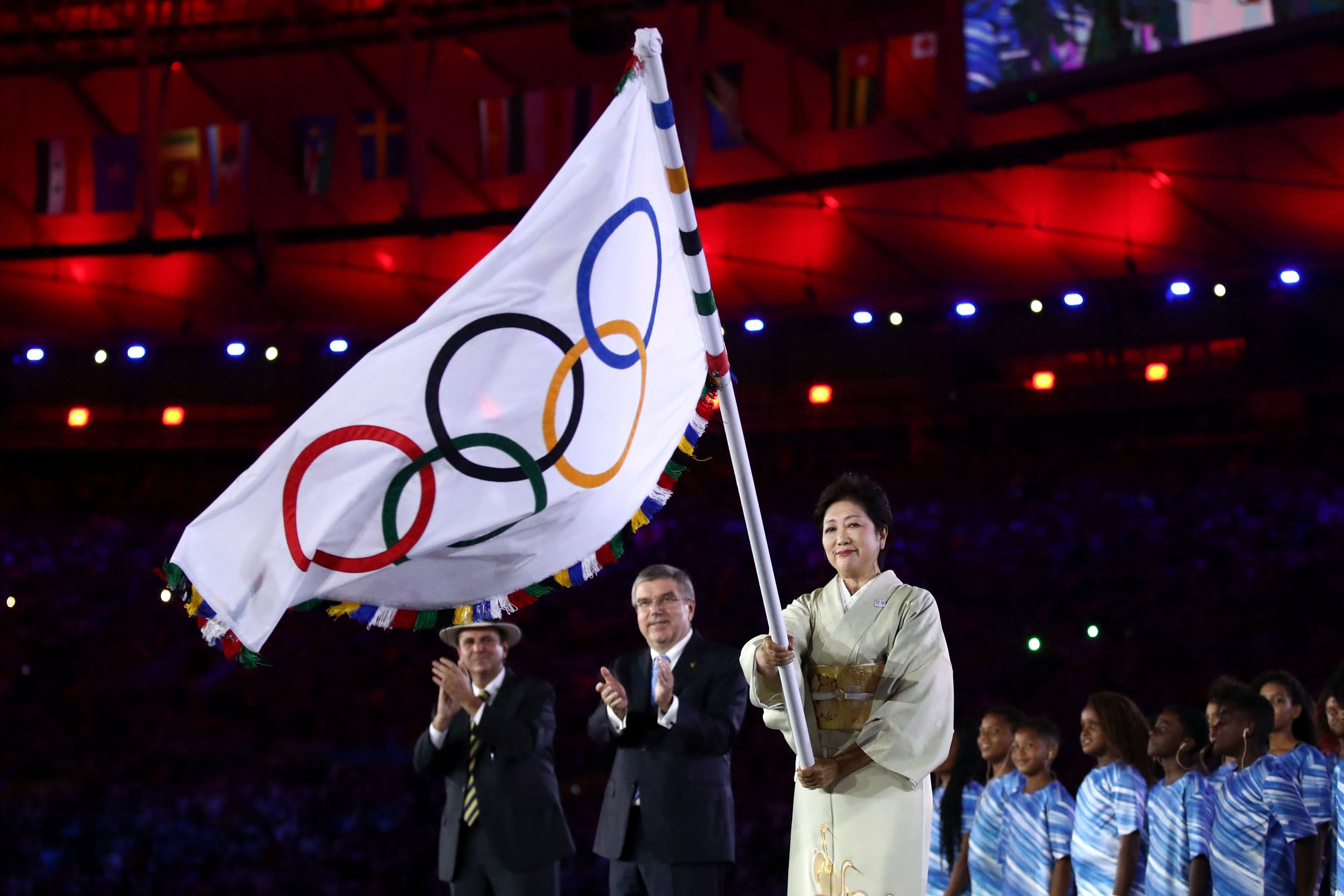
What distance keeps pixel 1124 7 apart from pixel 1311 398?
478 centimetres

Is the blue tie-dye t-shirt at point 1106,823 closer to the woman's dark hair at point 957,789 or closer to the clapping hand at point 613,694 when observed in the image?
→ the woman's dark hair at point 957,789

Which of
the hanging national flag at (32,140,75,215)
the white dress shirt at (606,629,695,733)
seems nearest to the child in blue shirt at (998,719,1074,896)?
the white dress shirt at (606,629,695,733)

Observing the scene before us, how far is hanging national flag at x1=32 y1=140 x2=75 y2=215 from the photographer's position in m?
14.5

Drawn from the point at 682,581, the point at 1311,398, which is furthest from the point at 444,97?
the point at 682,581

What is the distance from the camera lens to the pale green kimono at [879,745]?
3285mm

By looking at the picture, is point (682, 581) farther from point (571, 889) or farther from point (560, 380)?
point (571, 889)

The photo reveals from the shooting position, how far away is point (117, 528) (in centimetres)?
1454

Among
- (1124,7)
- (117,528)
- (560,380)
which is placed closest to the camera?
(560,380)

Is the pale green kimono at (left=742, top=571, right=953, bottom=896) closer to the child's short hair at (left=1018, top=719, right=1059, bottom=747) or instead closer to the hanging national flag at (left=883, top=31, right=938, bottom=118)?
the child's short hair at (left=1018, top=719, right=1059, bottom=747)

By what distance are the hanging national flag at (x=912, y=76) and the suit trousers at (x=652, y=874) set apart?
9.44 m

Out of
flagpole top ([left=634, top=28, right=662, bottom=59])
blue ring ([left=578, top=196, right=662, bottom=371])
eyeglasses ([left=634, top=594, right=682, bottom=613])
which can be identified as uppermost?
flagpole top ([left=634, top=28, right=662, bottom=59])

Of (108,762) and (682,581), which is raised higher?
(682,581)

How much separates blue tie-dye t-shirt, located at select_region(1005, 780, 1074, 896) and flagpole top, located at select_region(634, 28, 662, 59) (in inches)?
148

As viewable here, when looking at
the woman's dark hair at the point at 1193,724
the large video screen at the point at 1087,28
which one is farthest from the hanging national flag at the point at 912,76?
the woman's dark hair at the point at 1193,724
